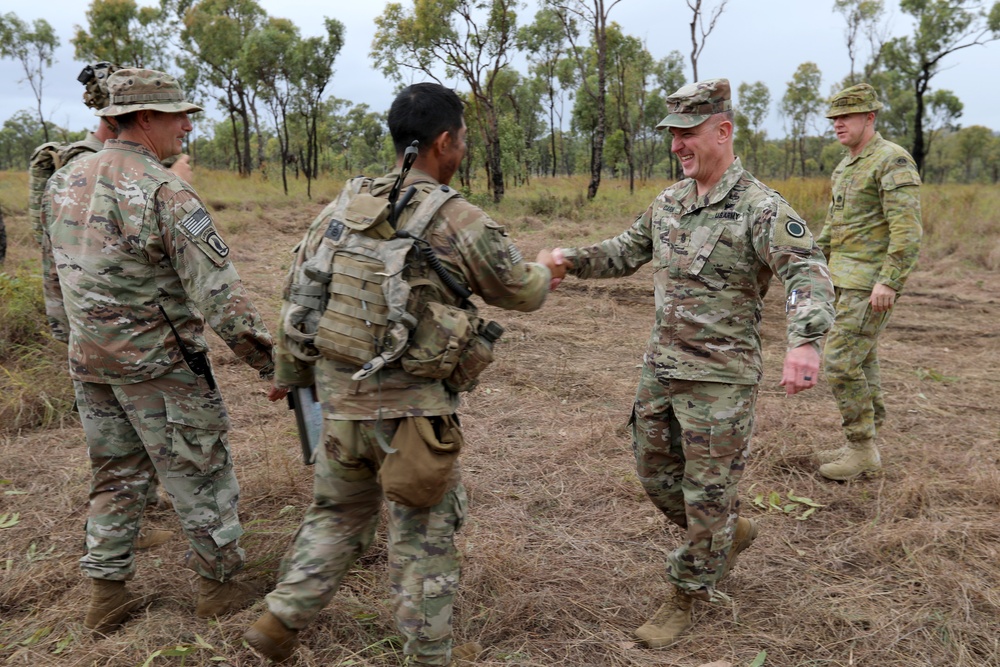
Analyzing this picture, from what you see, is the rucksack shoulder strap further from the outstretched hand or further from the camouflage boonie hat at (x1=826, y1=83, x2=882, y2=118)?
the camouflage boonie hat at (x1=826, y1=83, x2=882, y2=118)

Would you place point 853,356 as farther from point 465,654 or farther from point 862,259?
point 465,654

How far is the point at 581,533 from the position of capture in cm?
337

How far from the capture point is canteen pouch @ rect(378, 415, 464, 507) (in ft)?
6.43

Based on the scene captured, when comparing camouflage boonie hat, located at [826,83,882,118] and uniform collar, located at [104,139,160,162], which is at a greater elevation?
camouflage boonie hat, located at [826,83,882,118]

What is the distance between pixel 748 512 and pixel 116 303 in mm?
3115

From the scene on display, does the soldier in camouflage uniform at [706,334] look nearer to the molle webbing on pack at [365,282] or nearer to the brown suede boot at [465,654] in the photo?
the brown suede boot at [465,654]

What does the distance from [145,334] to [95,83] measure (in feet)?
5.96

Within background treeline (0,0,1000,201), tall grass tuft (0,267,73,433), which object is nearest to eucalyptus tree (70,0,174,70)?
background treeline (0,0,1000,201)

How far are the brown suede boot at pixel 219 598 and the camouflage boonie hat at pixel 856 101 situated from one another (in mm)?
4007

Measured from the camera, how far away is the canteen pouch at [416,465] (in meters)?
1.96

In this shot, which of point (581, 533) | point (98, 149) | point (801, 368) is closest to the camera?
point (801, 368)

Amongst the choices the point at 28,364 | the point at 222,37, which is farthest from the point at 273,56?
the point at 28,364

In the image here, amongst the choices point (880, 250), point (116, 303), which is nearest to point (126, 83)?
point (116, 303)

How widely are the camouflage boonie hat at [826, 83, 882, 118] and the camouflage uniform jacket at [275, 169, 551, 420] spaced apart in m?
2.87
